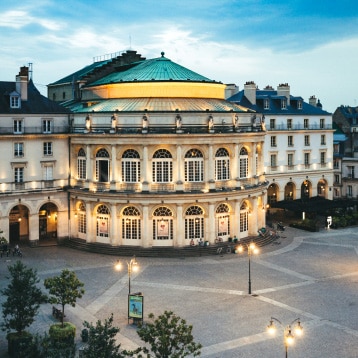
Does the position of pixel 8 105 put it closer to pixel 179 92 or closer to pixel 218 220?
pixel 179 92

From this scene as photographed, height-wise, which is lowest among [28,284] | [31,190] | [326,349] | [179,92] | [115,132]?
[326,349]

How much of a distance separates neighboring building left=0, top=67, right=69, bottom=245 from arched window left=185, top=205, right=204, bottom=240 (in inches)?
593

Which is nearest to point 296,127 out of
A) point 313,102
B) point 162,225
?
point 313,102

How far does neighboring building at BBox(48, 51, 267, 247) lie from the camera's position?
59594mm

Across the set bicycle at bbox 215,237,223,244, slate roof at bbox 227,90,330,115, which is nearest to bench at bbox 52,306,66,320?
bicycle at bbox 215,237,223,244

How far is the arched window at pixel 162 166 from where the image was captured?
59688 millimetres

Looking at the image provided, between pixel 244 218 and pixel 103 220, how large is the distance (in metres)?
16.5

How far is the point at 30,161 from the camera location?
62.3 meters

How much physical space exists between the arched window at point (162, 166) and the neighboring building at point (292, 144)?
25012 millimetres

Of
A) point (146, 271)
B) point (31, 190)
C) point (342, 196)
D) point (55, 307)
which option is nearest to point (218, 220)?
point (146, 271)

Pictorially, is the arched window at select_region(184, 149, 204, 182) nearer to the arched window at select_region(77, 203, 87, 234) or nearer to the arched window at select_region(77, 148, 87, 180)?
the arched window at select_region(77, 148, 87, 180)

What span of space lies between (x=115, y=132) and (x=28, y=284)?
29.8 meters

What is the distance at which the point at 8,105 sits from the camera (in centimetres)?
6219

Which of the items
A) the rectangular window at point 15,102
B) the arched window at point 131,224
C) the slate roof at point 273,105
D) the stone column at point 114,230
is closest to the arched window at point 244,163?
the arched window at point 131,224
